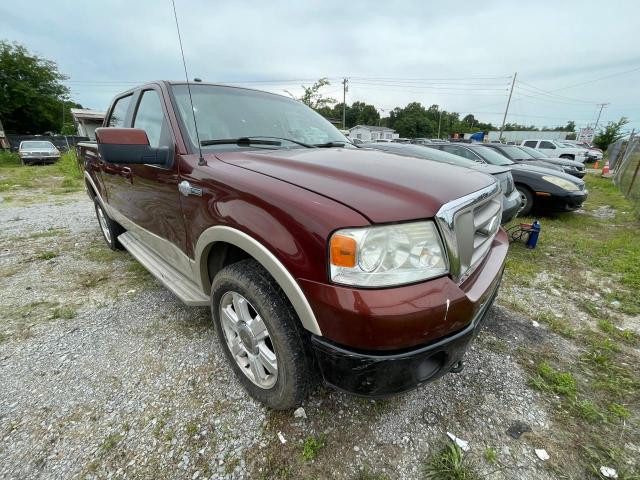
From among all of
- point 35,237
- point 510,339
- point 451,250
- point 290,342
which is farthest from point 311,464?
point 35,237

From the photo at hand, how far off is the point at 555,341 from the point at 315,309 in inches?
90.1

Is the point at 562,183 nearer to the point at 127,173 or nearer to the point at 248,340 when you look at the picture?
the point at 248,340

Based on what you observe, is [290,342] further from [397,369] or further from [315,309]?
[397,369]

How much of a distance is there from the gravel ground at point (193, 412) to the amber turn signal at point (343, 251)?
3.47 ft

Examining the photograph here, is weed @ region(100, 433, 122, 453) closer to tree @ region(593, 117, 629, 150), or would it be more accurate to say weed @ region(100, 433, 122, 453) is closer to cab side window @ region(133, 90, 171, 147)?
cab side window @ region(133, 90, 171, 147)

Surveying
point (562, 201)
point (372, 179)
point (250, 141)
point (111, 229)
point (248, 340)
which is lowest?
point (562, 201)

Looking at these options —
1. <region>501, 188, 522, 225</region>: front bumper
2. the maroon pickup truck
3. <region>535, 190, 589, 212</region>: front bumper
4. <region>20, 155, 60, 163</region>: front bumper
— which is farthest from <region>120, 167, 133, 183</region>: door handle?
<region>20, 155, 60, 163</region>: front bumper

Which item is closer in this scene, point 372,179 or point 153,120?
point 372,179

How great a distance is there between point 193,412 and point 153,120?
2071 mm

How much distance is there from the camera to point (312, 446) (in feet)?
5.18

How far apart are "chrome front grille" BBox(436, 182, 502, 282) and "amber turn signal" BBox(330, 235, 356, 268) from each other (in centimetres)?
39

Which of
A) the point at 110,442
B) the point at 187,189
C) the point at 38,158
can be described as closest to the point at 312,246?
the point at 187,189

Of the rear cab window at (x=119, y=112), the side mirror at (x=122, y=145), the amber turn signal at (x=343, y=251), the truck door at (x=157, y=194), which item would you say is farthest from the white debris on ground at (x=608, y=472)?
the rear cab window at (x=119, y=112)

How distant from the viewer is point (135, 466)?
1497 millimetres
